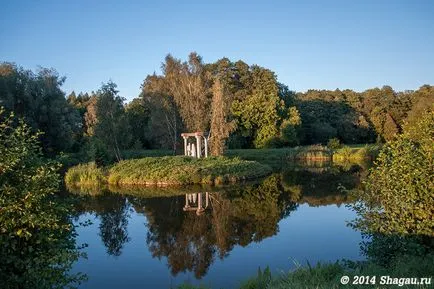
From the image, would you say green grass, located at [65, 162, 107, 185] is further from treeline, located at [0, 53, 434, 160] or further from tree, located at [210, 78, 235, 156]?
tree, located at [210, 78, 235, 156]

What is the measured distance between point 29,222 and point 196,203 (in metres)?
14.7

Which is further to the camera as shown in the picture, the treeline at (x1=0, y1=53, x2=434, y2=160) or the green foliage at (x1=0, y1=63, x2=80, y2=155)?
the green foliage at (x1=0, y1=63, x2=80, y2=155)

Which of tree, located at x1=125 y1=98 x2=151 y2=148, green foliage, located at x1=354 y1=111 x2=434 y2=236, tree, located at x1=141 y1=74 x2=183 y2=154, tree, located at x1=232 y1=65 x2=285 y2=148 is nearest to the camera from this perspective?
green foliage, located at x1=354 y1=111 x2=434 y2=236

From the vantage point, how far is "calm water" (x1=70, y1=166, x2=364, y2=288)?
10.1m

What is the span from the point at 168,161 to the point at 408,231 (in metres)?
21.7

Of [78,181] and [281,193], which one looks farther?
[78,181]

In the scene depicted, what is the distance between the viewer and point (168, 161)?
1104 inches

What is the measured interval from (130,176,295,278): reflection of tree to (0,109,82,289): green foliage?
16.4 ft

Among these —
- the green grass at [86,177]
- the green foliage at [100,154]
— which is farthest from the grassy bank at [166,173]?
the green foliage at [100,154]

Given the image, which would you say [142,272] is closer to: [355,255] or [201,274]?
[201,274]

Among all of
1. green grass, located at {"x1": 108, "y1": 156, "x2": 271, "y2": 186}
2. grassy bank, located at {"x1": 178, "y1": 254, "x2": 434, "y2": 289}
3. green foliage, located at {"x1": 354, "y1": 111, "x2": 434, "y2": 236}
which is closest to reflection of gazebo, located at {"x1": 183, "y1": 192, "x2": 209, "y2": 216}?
green grass, located at {"x1": 108, "y1": 156, "x2": 271, "y2": 186}

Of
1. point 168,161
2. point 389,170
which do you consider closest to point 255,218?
point 389,170

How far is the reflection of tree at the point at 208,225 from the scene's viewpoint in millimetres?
11344

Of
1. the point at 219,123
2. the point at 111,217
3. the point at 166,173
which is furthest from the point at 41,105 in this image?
the point at 111,217
